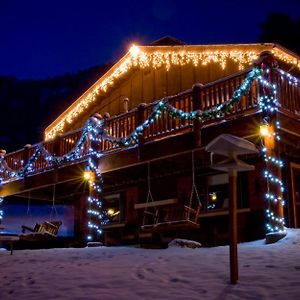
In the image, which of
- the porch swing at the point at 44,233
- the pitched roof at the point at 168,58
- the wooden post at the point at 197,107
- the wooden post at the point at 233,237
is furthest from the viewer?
the porch swing at the point at 44,233

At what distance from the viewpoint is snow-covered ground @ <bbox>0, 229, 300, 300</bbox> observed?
6.32 meters

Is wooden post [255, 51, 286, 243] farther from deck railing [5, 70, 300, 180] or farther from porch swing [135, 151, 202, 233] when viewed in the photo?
porch swing [135, 151, 202, 233]

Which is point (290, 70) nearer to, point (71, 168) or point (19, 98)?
point (71, 168)

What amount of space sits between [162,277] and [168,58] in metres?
12.4

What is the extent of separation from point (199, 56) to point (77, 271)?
10.8m

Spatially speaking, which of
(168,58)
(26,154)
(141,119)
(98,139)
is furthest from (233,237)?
(26,154)

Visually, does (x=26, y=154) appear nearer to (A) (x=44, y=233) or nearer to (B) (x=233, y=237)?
(A) (x=44, y=233)

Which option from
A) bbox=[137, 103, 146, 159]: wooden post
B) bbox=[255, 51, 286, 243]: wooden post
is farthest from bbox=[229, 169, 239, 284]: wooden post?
bbox=[137, 103, 146, 159]: wooden post

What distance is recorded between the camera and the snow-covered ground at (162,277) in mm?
6316

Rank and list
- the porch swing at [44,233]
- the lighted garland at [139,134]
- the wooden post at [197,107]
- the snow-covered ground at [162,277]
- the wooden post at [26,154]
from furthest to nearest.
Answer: the wooden post at [26,154], the porch swing at [44,233], the wooden post at [197,107], the lighted garland at [139,134], the snow-covered ground at [162,277]

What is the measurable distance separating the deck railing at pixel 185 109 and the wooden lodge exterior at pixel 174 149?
3 centimetres

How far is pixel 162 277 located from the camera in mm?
7402

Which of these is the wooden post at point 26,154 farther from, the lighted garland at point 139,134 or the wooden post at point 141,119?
the wooden post at point 141,119

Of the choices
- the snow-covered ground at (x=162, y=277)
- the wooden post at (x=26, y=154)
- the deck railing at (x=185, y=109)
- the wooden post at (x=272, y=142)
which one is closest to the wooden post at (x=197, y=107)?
the deck railing at (x=185, y=109)
